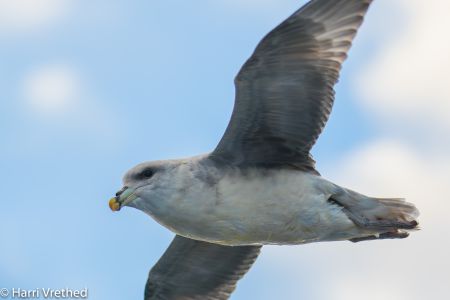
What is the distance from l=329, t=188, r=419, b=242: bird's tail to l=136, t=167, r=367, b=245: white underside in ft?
0.33

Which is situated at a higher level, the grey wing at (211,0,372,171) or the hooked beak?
the grey wing at (211,0,372,171)

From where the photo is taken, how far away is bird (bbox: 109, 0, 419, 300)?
12.1 meters

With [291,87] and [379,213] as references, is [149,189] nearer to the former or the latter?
[291,87]

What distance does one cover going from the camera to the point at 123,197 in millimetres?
12109

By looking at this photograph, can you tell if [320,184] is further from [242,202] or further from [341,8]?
[341,8]

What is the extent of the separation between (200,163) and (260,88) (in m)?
1.11

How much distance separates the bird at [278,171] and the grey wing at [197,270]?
76.5 inches

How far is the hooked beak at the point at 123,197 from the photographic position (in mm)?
12059

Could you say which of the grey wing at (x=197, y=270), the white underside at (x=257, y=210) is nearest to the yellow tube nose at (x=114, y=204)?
the white underside at (x=257, y=210)

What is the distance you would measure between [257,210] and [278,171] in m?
0.60

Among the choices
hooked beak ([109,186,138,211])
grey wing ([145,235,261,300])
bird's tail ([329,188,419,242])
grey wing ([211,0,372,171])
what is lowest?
grey wing ([145,235,261,300])

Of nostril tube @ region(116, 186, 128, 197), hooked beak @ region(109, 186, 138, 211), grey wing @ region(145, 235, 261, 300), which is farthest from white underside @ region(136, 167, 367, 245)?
grey wing @ region(145, 235, 261, 300)

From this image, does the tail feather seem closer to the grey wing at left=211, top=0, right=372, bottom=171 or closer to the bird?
the bird

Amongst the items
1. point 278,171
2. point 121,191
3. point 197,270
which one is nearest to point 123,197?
point 121,191
